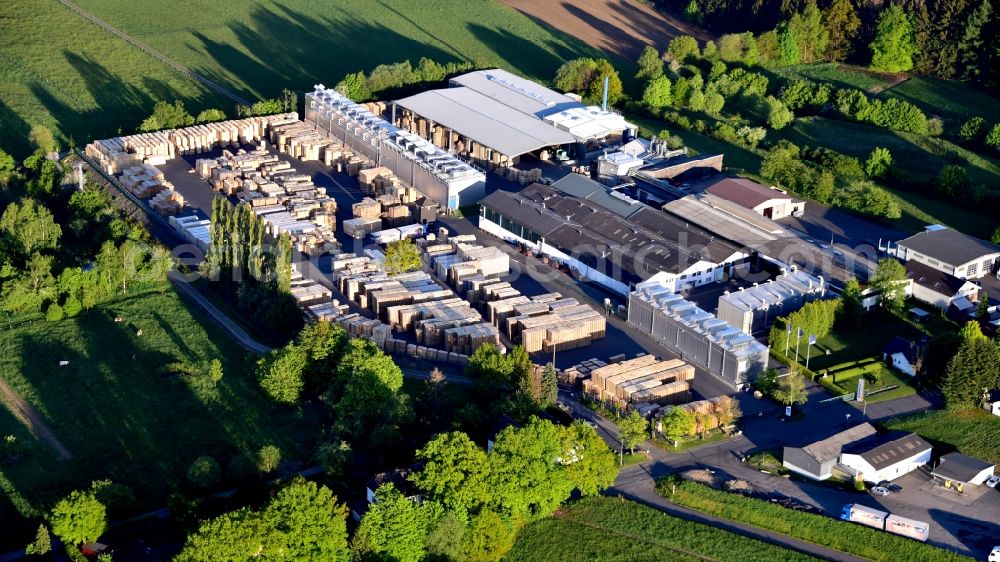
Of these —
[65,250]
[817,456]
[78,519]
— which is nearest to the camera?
[78,519]

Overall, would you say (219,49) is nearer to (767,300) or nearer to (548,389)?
(767,300)

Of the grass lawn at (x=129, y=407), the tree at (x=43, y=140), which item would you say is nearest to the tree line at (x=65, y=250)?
the grass lawn at (x=129, y=407)

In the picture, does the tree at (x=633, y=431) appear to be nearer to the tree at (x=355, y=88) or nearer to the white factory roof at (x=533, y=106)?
the white factory roof at (x=533, y=106)

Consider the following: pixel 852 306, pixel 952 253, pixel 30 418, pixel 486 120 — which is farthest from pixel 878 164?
pixel 30 418

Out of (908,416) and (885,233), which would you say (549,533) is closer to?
(908,416)

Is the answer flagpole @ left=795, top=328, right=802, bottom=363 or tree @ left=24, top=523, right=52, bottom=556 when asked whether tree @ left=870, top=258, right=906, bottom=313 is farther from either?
tree @ left=24, top=523, right=52, bottom=556
